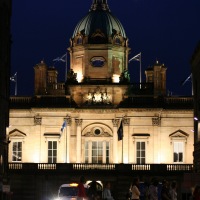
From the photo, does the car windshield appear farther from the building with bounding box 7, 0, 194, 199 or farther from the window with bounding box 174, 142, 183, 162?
the window with bounding box 174, 142, 183, 162

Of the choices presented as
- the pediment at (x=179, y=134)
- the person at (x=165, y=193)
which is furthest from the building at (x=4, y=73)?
the pediment at (x=179, y=134)

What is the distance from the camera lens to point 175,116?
96312 millimetres

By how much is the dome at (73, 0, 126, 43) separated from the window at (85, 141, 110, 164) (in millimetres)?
10596

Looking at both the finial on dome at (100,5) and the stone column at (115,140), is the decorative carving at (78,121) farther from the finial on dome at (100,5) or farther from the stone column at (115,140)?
the finial on dome at (100,5)

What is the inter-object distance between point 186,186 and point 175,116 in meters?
40.3

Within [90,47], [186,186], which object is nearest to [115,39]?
[90,47]

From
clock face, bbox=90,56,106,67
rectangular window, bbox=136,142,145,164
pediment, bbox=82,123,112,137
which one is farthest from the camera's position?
clock face, bbox=90,56,106,67

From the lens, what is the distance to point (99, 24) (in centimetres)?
10131

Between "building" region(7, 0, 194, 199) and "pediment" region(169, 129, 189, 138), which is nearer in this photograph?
"building" region(7, 0, 194, 199)

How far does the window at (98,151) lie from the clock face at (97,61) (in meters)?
8.28

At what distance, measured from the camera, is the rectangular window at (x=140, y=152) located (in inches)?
3769

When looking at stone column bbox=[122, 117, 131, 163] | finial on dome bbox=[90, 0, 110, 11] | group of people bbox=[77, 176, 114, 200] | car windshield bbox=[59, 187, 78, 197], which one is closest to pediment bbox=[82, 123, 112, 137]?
stone column bbox=[122, 117, 131, 163]

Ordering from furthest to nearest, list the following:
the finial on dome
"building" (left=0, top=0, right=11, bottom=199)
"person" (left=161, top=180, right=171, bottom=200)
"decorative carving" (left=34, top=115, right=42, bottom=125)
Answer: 1. the finial on dome
2. "decorative carving" (left=34, top=115, right=42, bottom=125)
3. "building" (left=0, top=0, right=11, bottom=199)
4. "person" (left=161, top=180, right=171, bottom=200)

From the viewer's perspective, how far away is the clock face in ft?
330
